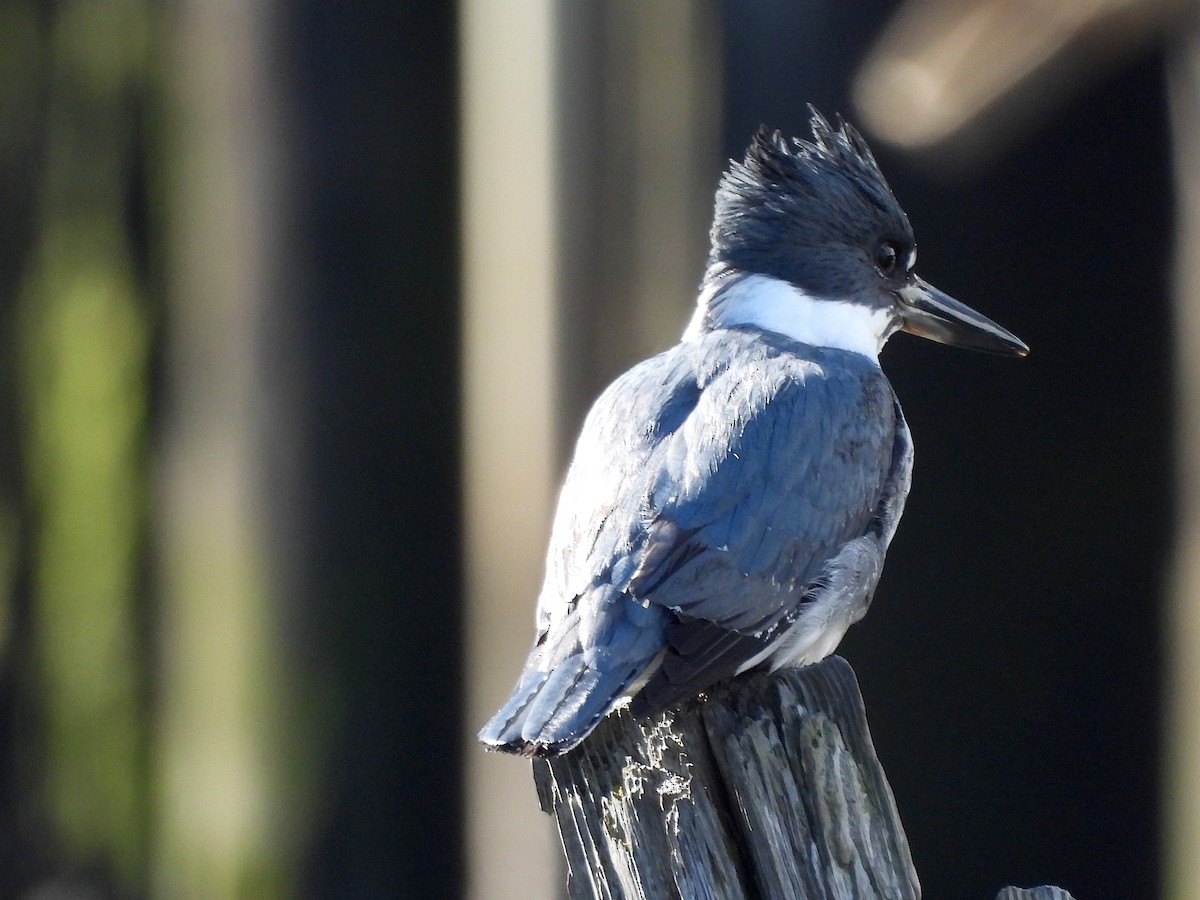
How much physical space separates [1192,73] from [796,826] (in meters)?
1.61

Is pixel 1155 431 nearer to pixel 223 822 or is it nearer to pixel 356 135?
pixel 356 135

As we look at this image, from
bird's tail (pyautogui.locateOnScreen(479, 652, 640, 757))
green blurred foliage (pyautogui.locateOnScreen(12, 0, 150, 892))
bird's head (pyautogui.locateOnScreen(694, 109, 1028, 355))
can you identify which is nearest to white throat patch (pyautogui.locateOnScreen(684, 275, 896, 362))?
bird's head (pyautogui.locateOnScreen(694, 109, 1028, 355))

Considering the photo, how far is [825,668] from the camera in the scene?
134 cm

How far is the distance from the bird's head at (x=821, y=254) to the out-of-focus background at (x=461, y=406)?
216 mm

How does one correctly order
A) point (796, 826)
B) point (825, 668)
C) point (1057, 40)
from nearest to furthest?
point (796, 826)
point (825, 668)
point (1057, 40)

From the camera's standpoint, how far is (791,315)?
6.89 feet

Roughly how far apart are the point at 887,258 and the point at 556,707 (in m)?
1.14

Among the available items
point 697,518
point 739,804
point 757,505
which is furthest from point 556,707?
point 757,505

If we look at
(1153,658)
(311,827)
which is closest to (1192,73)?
(1153,658)

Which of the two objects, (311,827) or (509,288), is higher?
(509,288)

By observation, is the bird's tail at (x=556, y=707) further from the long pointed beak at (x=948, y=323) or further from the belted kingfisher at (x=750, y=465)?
the long pointed beak at (x=948, y=323)

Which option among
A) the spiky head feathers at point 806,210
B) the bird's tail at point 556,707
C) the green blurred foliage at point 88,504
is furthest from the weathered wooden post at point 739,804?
the green blurred foliage at point 88,504

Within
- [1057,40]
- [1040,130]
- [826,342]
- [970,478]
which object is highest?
[1057,40]

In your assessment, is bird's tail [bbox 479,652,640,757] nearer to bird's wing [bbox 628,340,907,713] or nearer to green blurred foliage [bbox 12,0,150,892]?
bird's wing [bbox 628,340,907,713]
